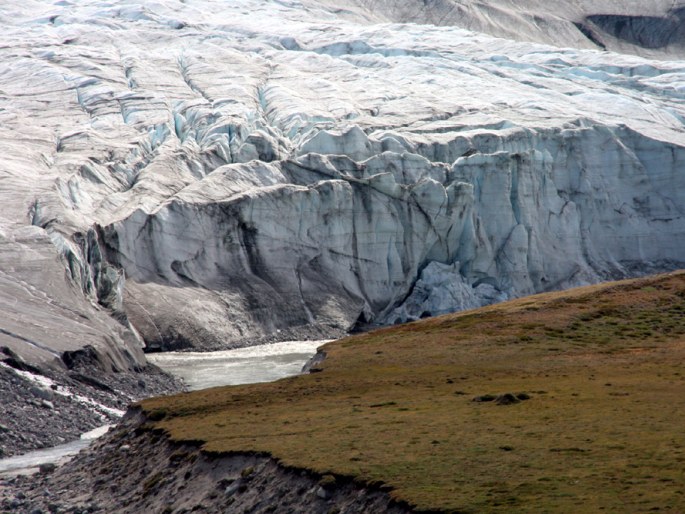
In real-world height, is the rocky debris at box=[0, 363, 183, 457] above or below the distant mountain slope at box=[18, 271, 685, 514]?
below

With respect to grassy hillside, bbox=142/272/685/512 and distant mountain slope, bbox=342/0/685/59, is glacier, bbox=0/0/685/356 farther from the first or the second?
distant mountain slope, bbox=342/0/685/59

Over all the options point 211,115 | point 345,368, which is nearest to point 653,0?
point 211,115

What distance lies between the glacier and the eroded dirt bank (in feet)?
A: 55.4

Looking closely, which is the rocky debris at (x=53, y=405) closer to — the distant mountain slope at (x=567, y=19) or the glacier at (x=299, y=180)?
the glacier at (x=299, y=180)

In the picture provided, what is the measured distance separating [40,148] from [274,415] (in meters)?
57.5

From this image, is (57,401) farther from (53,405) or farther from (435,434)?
(435,434)

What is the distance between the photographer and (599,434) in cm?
2244

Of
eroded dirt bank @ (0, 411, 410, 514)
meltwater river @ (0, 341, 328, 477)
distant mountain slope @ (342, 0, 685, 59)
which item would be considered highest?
eroded dirt bank @ (0, 411, 410, 514)

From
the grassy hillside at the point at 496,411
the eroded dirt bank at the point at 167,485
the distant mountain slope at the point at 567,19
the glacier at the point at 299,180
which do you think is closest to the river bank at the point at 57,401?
the glacier at the point at 299,180

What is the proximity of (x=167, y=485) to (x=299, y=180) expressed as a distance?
5661 cm

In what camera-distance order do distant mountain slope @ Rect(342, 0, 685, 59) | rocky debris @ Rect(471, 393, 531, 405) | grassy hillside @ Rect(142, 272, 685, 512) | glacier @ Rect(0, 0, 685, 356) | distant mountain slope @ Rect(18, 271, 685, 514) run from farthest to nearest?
distant mountain slope @ Rect(342, 0, 685, 59), glacier @ Rect(0, 0, 685, 356), rocky debris @ Rect(471, 393, 531, 405), distant mountain slope @ Rect(18, 271, 685, 514), grassy hillside @ Rect(142, 272, 685, 512)

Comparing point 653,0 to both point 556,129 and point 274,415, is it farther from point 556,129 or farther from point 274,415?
point 274,415

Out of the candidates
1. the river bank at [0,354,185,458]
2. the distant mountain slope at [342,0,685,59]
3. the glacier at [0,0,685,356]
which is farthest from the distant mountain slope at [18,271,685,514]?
the distant mountain slope at [342,0,685,59]

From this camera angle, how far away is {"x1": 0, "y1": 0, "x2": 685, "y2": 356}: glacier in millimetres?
64500
